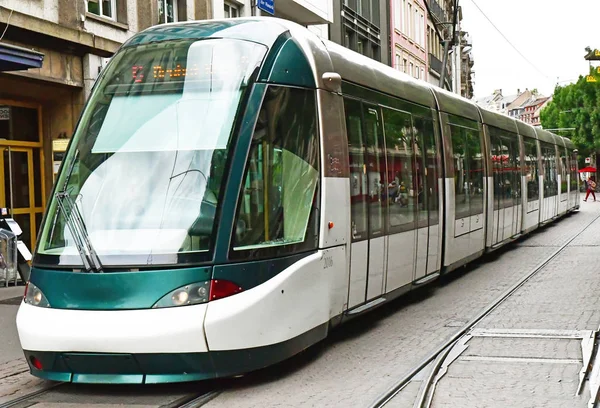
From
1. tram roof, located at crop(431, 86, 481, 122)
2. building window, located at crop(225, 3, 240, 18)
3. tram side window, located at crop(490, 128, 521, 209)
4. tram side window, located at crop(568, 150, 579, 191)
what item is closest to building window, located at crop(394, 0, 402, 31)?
tram side window, located at crop(568, 150, 579, 191)

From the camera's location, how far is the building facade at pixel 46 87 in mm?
15820

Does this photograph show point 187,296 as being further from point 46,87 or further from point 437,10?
point 437,10

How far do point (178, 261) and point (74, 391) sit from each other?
137cm

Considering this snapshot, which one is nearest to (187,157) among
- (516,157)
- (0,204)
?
(0,204)

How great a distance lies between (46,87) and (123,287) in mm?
10596

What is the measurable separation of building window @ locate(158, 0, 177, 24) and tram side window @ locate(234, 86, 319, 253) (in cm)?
1254

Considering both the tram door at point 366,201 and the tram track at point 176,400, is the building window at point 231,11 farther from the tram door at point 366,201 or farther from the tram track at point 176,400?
the tram track at point 176,400

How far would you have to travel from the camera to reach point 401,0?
4969cm

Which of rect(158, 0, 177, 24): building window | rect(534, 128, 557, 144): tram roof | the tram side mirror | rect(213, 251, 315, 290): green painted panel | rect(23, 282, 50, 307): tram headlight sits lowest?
rect(23, 282, 50, 307): tram headlight

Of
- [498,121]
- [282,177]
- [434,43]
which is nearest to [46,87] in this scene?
[498,121]

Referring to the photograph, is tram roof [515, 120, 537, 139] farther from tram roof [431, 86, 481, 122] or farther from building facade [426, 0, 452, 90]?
building facade [426, 0, 452, 90]

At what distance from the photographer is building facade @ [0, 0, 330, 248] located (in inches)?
623

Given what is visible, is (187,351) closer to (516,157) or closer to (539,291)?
(539,291)

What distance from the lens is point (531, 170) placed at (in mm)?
23828
